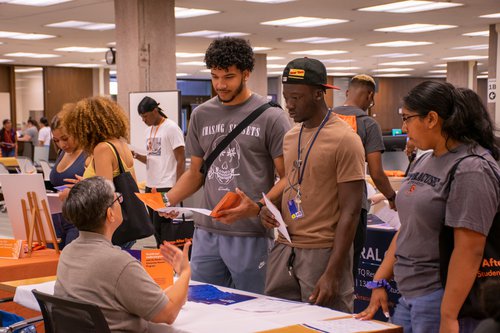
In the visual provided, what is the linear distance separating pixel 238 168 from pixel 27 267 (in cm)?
145

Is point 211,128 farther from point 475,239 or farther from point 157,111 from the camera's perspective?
point 157,111

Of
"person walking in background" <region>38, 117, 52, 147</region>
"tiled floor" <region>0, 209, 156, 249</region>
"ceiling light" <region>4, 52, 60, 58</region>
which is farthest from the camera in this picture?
"ceiling light" <region>4, 52, 60, 58</region>

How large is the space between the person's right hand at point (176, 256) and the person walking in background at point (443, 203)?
80 cm

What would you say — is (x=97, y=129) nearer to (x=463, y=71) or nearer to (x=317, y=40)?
(x=317, y=40)

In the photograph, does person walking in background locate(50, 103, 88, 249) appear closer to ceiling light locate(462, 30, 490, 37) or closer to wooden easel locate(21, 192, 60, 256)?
wooden easel locate(21, 192, 60, 256)

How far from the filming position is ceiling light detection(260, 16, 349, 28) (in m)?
14.8

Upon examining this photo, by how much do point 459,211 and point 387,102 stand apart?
33.5 m

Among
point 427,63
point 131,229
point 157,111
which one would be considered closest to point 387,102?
point 427,63

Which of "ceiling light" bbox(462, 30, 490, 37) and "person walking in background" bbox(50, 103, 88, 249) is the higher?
"ceiling light" bbox(462, 30, 490, 37)

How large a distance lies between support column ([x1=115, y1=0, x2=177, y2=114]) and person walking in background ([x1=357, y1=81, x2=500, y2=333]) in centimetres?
908

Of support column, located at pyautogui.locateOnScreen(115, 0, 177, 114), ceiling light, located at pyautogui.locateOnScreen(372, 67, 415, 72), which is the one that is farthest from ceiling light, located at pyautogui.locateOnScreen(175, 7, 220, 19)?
ceiling light, located at pyautogui.locateOnScreen(372, 67, 415, 72)

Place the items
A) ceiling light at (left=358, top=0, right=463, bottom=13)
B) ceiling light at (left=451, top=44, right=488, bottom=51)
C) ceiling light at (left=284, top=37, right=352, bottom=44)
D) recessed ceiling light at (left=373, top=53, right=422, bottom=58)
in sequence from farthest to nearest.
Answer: recessed ceiling light at (left=373, top=53, right=422, bottom=58) → ceiling light at (left=451, top=44, right=488, bottom=51) → ceiling light at (left=284, top=37, right=352, bottom=44) → ceiling light at (left=358, top=0, right=463, bottom=13)

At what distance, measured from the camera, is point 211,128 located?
3.61m

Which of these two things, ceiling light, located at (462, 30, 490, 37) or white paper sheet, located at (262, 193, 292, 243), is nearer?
white paper sheet, located at (262, 193, 292, 243)
